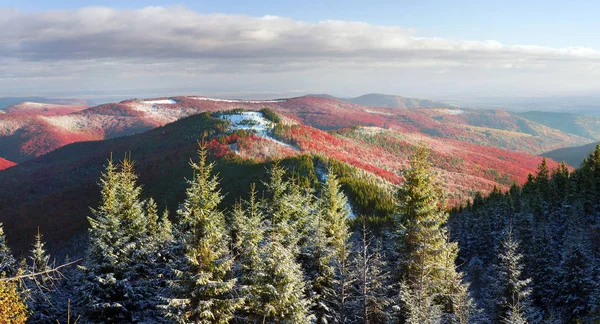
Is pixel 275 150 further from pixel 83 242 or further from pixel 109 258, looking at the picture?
pixel 109 258

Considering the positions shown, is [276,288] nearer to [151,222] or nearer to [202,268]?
→ [202,268]

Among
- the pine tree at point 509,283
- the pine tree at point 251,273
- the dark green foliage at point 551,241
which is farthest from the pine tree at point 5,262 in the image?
the dark green foliage at point 551,241

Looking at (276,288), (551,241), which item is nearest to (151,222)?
(276,288)

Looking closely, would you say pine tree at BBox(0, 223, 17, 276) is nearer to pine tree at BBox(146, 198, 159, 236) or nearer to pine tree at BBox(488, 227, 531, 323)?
pine tree at BBox(146, 198, 159, 236)

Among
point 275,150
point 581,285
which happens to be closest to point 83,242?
point 275,150

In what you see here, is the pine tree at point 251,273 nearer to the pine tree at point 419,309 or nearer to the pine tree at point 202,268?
the pine tree at point 202,268
